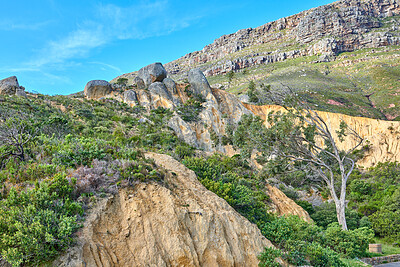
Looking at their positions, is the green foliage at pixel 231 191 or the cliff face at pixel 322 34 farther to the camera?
the cliff face at pixel 322 34

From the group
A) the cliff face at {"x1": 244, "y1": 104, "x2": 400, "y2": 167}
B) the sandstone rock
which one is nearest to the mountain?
the cliff face at {"x1": 244, "y1": 104, "x2": 400, "y2": 167}

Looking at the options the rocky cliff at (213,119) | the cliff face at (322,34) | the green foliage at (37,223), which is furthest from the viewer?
the cliff face at (322,34)

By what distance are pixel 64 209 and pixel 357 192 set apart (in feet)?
109

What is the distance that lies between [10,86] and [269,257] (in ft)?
113

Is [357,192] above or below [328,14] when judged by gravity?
below

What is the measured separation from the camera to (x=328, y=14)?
107 metres

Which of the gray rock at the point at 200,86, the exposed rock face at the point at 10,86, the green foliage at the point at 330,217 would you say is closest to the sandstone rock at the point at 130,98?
the gray rock at the point at 200,86

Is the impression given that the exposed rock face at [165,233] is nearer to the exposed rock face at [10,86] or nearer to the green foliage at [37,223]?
the green foliage at [37,223]

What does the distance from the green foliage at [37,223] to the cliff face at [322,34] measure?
98.0m

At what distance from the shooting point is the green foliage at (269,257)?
7.96 meters

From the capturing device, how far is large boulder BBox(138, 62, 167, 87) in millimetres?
38844

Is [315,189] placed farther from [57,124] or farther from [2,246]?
[2,246]

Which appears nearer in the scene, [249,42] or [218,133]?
[218,133]

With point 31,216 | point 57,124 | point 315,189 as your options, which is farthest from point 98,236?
point 315,189
